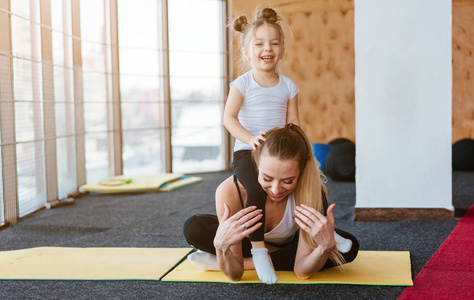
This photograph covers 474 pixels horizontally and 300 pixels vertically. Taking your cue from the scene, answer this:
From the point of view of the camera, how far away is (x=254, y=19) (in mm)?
1957

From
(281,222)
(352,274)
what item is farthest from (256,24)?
(352,274)

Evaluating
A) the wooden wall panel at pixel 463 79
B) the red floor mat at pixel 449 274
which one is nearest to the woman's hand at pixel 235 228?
the red floor mat at pixel 449 274

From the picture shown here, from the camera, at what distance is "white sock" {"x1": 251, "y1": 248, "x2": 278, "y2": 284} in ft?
5.16

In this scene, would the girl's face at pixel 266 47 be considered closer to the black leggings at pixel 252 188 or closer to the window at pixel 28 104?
the black leggings at pixel 252 188

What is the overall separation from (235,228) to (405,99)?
1.55m

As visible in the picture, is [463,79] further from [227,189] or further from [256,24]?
[227,189]

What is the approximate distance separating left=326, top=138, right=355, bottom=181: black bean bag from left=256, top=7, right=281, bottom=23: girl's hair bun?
8.71ft

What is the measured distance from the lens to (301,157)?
5.23ft

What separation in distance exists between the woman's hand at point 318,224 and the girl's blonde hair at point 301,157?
10 centimetres

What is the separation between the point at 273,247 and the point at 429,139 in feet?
4.16

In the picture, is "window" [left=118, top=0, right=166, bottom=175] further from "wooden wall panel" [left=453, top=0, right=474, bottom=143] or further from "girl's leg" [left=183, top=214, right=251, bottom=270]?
"wooden wall panel" [left=453, top=0, right=474, bottom=143]

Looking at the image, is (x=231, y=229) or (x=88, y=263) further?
(x=88, y=263)

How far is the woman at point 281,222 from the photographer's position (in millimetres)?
1528

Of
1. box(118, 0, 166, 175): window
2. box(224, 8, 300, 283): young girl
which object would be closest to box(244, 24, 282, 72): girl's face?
box(224, 8, 300, 283): young girl
